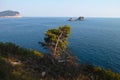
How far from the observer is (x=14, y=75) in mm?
8461

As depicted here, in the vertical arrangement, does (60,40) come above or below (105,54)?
above

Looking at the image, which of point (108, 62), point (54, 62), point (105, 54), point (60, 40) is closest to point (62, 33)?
point (60, 40)

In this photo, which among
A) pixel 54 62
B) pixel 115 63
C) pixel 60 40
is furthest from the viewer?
pixel 115 63

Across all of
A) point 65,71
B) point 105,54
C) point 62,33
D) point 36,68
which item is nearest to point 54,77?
point 65,71

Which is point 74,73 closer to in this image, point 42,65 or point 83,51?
point 42,65

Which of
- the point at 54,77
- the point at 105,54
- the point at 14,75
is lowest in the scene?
the point at 105,54

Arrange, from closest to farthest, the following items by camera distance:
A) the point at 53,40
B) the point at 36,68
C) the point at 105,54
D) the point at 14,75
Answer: the point at 14,75, the point at 36,68, the point at 53,40, the point at 105,54

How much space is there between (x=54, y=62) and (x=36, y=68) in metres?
1.41

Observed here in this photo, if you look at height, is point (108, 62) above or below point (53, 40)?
below

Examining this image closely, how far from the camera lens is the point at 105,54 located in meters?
44.7

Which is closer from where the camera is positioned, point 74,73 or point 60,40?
point 74,73

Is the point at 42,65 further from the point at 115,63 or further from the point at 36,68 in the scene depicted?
the point at 115,63

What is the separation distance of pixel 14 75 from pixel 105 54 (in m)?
39.3

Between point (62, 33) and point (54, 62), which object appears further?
point (62, 33)
